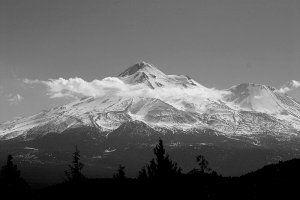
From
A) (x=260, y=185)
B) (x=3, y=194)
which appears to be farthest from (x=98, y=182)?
(x=260, y=185)

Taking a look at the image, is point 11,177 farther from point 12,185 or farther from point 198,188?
point 198,188

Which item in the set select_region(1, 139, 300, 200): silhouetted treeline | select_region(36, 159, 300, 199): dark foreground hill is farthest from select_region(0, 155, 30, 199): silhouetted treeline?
select_region(36, 159, 300, 199): dark foreground hill

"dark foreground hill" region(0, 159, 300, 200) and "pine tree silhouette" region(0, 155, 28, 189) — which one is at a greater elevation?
"pine tree silhouette" region(0, 155, 28, 189)

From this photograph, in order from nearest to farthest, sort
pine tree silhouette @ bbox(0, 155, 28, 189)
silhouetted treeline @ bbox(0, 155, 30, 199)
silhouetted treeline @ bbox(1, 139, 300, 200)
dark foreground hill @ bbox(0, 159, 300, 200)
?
dark foreground hill @ bbox(0, 159, 300, 200), silhouetted treeline @ bbox(1, 139, 300, 200), silhouetted treeline @ bbox(0, 155, 30, 199), pine tree silhouette @ bbox(0, 155, 28, 189)

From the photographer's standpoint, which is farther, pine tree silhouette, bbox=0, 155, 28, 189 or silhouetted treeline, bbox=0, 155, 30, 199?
pine tree silhouette, bbox=0, 155, 28, 189

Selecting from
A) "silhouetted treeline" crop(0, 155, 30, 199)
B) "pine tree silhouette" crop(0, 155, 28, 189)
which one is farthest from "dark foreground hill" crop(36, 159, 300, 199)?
"pine tree silhouette" crop(0, 155, 28, 189)

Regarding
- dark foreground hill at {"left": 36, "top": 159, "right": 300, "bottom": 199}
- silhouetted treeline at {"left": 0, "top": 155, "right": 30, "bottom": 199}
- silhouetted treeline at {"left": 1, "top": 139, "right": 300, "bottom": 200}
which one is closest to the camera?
dark foreground hill at {"left": 36, "top": 159, "right": 300, "bottom": 199}

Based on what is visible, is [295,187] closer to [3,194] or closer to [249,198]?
[249,198]

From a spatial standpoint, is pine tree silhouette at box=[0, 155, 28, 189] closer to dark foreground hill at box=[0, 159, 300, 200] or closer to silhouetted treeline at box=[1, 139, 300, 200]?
silhouetted treeline at box=[1, 139, 300, 200]

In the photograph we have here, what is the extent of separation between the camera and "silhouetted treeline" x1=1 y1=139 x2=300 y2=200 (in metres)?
47.7

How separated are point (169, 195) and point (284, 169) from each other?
12.5 meters

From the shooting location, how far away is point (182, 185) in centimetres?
5222

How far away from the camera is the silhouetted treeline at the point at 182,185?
157 ft

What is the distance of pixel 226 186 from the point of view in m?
52.9
